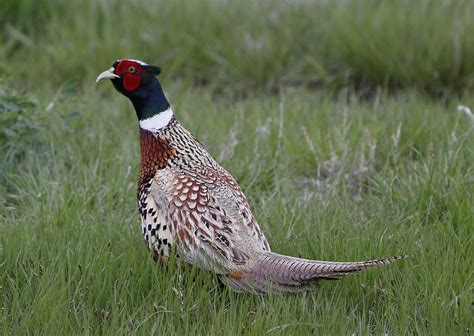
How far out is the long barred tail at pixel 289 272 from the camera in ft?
10.6

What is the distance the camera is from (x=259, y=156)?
4.66 meters

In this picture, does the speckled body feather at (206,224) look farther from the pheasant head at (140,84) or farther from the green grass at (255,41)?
the green grass at (255,41)

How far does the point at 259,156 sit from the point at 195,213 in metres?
1.24

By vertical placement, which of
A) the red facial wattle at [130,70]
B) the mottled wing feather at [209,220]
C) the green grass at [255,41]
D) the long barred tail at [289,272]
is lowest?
the long barred tail at [289,272]

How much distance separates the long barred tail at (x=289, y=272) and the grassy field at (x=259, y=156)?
0.06 m

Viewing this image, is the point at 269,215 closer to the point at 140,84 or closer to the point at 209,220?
the point at 209,220

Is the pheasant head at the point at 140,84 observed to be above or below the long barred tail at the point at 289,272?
above

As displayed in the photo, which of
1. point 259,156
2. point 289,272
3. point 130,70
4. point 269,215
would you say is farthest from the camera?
point 259,156

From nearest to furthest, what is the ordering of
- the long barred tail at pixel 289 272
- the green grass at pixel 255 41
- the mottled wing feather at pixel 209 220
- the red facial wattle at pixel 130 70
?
the long barred tail at pixel 289 272 < the mottled wing feather at pixel 209 220 < the red facial wattle at pixel 130 70 < the green grass at pixel 255 41

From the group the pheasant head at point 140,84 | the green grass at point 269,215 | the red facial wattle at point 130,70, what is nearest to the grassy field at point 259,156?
the green grass at point 269,215

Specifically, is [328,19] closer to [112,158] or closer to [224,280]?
[112,158]

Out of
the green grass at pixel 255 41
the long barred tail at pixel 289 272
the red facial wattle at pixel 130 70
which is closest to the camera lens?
the long barred tail at pixel 289 272

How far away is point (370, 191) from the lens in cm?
438

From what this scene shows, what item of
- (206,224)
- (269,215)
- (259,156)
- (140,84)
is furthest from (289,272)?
(259,156)
